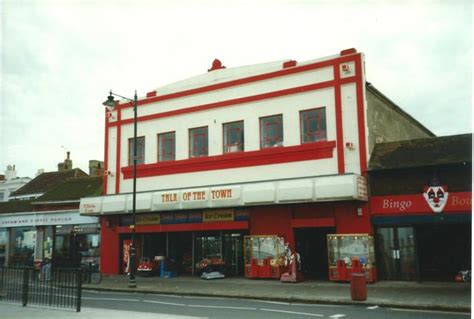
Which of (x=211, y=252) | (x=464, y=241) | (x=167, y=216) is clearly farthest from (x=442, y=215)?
(x=167, y=216)

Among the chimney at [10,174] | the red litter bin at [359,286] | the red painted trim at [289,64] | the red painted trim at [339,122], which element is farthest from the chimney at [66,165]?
the red litter bin at [359,286]

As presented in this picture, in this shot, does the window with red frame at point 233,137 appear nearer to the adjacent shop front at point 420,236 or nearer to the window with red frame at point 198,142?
the window with red frame at point 198,142

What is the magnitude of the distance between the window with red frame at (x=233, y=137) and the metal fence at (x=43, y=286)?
40.4 ft

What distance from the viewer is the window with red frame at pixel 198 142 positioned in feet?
84.2

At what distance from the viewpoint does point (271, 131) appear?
937 inches

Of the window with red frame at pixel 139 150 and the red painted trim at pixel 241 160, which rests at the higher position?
the window with red frame at pixel 139 150

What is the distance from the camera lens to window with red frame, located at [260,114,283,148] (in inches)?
927

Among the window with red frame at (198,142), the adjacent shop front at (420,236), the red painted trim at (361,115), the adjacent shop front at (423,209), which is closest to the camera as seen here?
the adjacent shop front at (423,209)

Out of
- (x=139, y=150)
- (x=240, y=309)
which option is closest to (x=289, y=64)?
(x=139, y=150)

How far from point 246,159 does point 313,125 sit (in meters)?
3.57

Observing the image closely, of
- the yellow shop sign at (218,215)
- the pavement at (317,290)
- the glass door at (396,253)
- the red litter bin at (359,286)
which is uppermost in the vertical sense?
the yellow shop sign at (218,215)

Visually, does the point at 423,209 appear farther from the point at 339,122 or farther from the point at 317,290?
the point at 317,290

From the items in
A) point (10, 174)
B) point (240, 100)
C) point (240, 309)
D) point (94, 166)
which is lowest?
point (240, 309)

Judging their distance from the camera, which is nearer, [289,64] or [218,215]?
[289,64]
